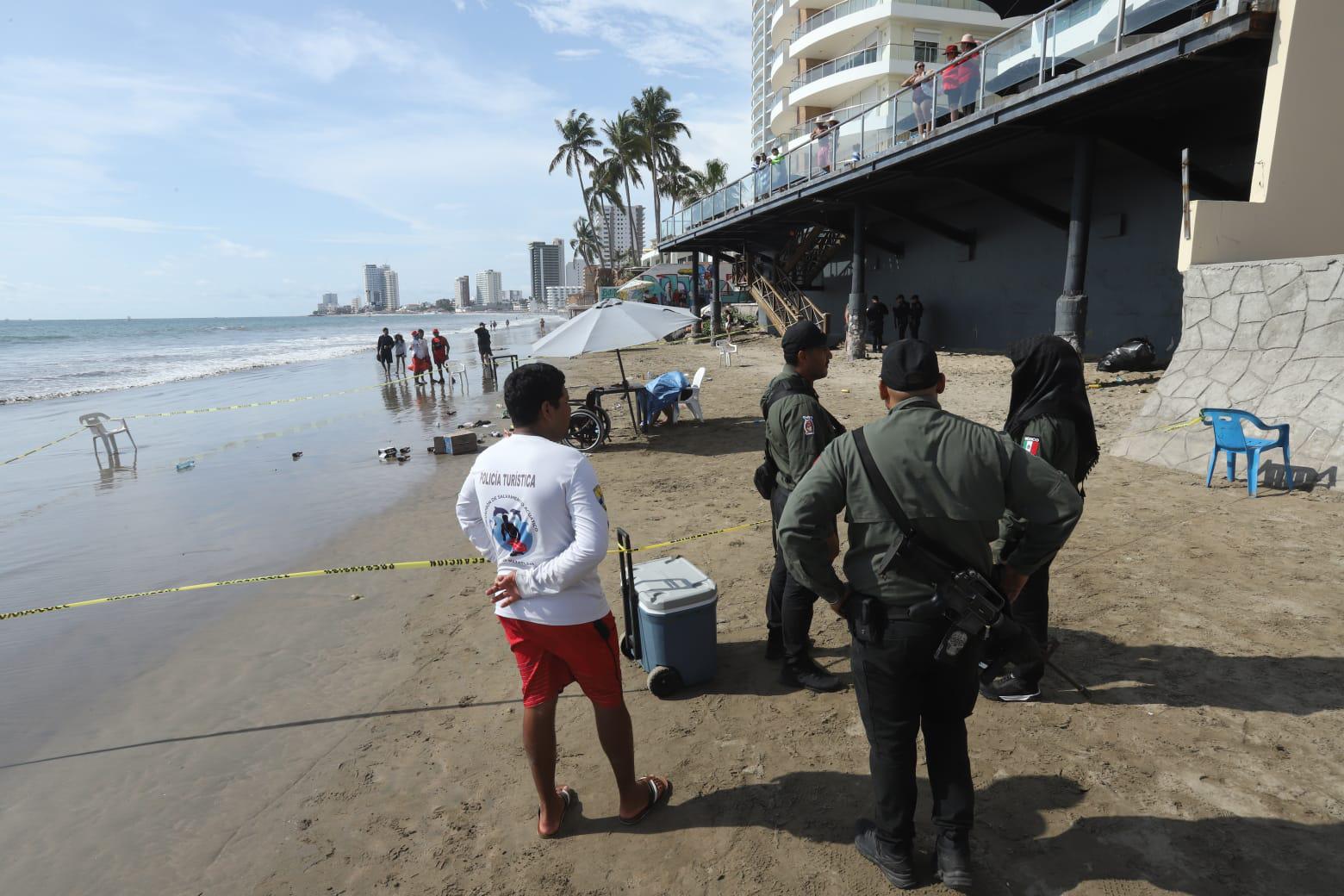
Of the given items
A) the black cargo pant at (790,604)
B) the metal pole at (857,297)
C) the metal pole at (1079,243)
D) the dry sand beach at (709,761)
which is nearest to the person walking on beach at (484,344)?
the metal pole at (857,297)

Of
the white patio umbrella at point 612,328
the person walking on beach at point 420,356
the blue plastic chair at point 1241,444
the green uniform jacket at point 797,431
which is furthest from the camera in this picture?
the person walking on beach at point 420,356

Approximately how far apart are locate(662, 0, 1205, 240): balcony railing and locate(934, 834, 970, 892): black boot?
10.7 meters

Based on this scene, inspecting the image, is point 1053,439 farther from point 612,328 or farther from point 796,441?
point 612,328

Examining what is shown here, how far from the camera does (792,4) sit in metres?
42.0

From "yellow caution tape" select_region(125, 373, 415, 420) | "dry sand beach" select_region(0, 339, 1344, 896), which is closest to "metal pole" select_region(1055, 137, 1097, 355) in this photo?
"dry sand beach" select_region(0, 339, 1344, 896)

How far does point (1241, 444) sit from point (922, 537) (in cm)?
610

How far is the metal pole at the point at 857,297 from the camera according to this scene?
749 inches

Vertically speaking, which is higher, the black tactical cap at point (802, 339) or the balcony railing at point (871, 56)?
the balcony railing at point (871, 56)

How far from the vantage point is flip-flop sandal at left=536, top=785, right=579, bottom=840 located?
113 inches

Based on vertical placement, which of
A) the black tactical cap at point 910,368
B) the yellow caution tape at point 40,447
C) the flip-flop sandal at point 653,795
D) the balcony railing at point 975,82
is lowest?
the yellow caution tape at point 40,447

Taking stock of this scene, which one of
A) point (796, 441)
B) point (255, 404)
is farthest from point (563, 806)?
point (255, 404)

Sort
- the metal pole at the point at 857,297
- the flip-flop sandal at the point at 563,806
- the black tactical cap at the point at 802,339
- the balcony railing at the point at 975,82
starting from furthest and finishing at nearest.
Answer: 1. the metal pole at the point at 857,297
2. the balcony railing at the point at 975,82
3. the black tactical cap at the point at 802,339
4. the flip-flop sandal at the point at 563,806

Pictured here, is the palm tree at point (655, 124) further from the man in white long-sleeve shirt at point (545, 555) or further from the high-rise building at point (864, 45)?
the man in white long-sleeve shirt at point (545, 555)

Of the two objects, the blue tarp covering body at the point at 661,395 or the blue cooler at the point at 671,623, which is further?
the blue tarp covering body at the point at 661,395
